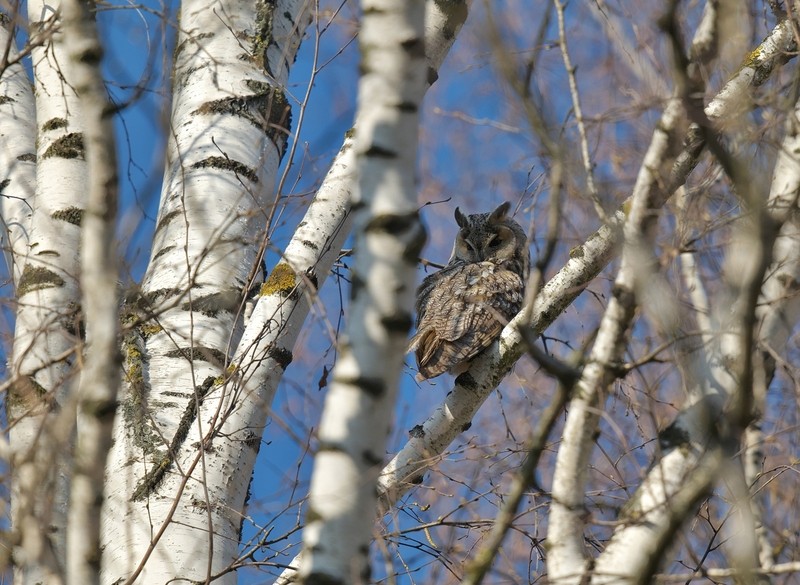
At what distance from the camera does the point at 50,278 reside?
3355 millimetres

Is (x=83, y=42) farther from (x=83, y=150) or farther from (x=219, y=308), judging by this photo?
(x=83, y=150)

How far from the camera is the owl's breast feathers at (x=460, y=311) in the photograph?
161 inches

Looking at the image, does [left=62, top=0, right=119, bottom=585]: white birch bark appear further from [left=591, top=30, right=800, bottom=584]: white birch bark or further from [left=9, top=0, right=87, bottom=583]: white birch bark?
[left=591, top=30, right=800, bottom=584]: white birch bark

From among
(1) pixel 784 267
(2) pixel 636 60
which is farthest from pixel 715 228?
(2) pixel 636 60

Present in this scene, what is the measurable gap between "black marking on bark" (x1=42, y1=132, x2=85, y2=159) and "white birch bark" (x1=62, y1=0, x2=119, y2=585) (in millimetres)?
2033

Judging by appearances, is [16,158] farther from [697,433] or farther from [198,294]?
Answer: [697,433]

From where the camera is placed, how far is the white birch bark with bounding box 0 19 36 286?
12.5 ft

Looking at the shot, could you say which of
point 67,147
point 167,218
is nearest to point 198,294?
point 167,218

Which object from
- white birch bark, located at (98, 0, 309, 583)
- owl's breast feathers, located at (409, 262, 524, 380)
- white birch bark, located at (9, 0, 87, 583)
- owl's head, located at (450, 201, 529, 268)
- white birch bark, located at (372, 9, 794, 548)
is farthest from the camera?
owl's head, located at (450, 201, 529, 268)

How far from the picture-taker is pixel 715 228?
2.42 meters

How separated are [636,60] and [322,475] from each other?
162 cm

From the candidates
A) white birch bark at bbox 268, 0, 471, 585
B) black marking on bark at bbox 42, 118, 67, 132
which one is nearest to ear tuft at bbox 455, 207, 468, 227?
white birch bark at bbox 268, 0, 471, 585

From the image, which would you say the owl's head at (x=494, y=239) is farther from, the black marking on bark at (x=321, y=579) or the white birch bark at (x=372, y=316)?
the black marking on bark at (x=321, y=579)

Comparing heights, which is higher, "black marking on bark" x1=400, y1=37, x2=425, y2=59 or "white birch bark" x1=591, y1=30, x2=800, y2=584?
"black marking on bark" x1=400, y1=37, x2=425, y2=59
